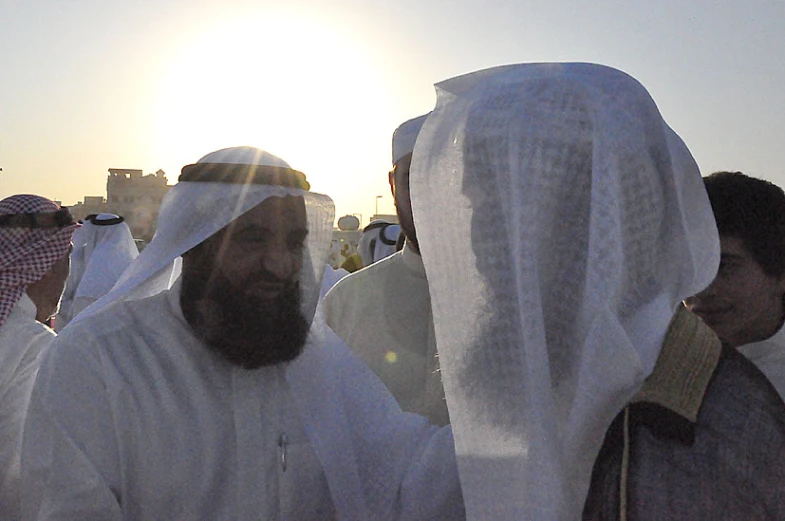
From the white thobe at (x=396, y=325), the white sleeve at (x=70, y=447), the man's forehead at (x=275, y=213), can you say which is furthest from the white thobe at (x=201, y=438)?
the white thobe at (x=396, y=325)

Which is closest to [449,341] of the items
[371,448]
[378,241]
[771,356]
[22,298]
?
[371,448]

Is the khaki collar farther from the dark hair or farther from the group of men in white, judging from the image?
the dark hair

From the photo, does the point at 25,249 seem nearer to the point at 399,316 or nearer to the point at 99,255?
the point at 399,316

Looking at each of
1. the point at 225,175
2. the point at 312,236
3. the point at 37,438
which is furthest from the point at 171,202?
the point at 37,438

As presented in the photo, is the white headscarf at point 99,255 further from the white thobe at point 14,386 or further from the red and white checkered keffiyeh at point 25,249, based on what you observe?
the white thobe at point 14,386

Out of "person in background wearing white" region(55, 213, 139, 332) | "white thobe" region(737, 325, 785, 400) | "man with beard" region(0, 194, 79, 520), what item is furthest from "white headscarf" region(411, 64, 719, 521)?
"person in background wearing white" region(55, 213, 139, 332)

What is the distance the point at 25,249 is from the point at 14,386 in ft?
3.52

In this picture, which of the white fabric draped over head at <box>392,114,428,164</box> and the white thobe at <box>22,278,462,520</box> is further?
the white fabric draped over head at <box>392,114,428,164</box>

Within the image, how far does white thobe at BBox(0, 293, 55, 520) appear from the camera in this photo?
2.96m

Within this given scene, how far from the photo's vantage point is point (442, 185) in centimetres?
139

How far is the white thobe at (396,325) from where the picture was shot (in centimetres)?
325

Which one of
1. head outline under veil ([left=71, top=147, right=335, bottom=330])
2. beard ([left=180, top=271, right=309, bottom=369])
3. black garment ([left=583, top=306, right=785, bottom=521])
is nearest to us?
black garment ([left=583, top=306, right=785, bottom=521])

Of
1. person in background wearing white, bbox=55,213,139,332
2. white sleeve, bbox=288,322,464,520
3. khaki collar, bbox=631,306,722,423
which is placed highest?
khaki collar, bbox=631,306,722,423

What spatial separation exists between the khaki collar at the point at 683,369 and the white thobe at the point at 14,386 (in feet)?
8.00
